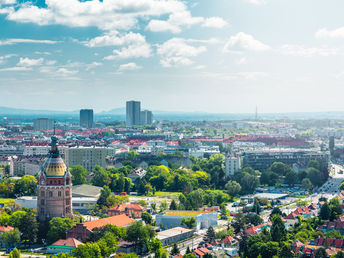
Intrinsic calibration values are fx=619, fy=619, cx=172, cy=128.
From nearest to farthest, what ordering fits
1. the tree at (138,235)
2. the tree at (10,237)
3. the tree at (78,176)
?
the tree at (138,235) → the tree at (10,237) → the tree at (78,176)

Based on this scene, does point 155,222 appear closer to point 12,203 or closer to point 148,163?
point 12,203

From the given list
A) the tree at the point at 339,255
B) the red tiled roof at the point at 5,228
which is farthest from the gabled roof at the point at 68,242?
the tree at the point at 339,255

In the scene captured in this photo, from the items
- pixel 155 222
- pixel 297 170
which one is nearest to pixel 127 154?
pixel 297 170

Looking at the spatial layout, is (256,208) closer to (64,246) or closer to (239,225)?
(239,225)

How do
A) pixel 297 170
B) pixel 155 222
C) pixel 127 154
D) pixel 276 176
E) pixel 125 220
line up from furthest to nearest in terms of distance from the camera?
pixel 127 154, pixel 297 170, pixel 276 176, pixel 155 222, pixel 125 220

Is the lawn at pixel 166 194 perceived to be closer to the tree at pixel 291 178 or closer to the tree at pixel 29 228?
the tree at pixel 291 178

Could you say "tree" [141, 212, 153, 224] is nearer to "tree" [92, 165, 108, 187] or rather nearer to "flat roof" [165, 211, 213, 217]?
"flat roof" [165, 211, 213, 217]

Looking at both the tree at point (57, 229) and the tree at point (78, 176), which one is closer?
the tree at point (57, 229)
